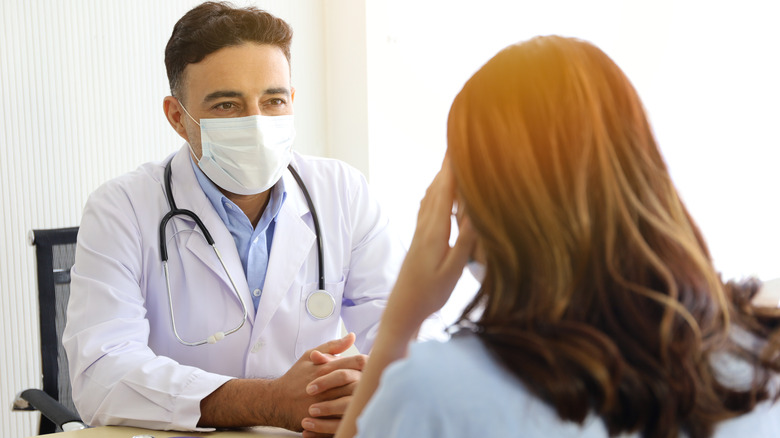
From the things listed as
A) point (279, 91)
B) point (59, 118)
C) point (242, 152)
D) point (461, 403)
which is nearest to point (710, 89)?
point (279, 91)

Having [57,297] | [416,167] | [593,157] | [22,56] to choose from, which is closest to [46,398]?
[57,297]

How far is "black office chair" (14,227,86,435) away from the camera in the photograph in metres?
1.71

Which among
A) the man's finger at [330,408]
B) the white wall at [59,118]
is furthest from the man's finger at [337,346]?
the white wall at [59,118]

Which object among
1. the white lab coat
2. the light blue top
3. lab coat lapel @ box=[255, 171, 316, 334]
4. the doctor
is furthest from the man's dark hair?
the light blue top

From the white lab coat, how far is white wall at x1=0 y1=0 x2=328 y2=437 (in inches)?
31.3

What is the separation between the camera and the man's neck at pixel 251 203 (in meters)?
1.70

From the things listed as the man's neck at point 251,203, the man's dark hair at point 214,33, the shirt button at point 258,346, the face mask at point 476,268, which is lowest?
the shirt button at point 258,346

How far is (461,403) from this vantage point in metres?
0.60

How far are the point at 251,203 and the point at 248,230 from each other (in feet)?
0.25

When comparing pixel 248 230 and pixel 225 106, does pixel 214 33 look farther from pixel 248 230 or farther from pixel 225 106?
pixel 248 230

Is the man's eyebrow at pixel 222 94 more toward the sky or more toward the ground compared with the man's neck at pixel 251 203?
more toward the sky

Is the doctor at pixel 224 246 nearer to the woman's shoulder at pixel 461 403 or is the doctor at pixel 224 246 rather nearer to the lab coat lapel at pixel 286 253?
the lab coat lapel at pixel 286 253

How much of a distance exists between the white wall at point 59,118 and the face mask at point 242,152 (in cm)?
94

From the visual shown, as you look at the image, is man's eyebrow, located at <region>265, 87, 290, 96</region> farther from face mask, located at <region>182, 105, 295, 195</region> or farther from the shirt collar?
the shirt collar
